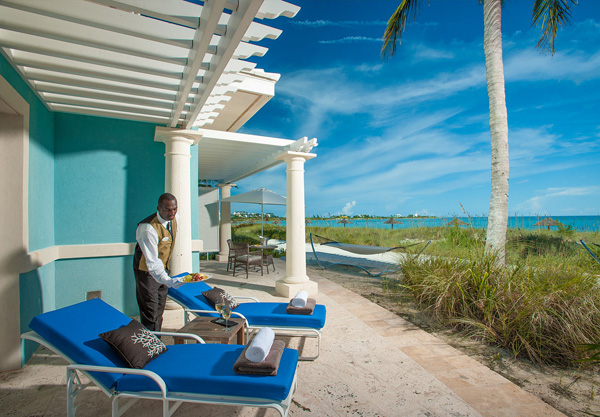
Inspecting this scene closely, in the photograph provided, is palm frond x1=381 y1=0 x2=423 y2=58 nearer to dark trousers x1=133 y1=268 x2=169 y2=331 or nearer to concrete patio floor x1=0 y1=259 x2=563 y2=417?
concrete patio floor x1=0 y1=259 x2=563 y2=417

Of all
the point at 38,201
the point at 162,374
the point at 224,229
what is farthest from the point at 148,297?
the point at 224,229

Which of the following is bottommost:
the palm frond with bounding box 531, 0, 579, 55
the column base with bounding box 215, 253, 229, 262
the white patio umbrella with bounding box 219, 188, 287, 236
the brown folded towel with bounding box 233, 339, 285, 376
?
the column base with bounding box 215, 253, 229, 262

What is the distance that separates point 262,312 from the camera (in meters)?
3.68

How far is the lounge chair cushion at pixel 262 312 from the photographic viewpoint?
11.4ft

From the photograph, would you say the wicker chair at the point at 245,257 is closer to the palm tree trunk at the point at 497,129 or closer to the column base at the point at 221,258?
the column base at the point at 221,258

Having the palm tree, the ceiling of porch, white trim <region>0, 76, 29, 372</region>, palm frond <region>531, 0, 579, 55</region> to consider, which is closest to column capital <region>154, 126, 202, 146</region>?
the ceiling of porch

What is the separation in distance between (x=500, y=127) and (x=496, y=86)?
0.87m

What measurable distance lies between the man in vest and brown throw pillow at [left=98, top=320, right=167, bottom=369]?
69cm

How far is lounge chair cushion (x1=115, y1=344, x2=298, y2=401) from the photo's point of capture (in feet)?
6.48

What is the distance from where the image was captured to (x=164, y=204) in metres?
3.20

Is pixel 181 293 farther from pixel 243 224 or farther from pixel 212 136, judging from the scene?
pixel 243 224

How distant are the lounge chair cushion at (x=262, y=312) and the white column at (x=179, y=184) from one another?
93 centimetres

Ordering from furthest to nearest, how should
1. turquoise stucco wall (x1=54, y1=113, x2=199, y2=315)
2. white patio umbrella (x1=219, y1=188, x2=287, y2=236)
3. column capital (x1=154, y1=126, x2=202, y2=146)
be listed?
white patio umbrella (x1=219, y1=188, x2=287, y2=236)
column capital (x1=154, y1=126, x2=202, y2=146)
turquoise stucco wall (x1=54, y1=113, x2=199, y2=315)

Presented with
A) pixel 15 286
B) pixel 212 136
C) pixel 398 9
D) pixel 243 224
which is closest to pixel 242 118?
pixel 212 136
